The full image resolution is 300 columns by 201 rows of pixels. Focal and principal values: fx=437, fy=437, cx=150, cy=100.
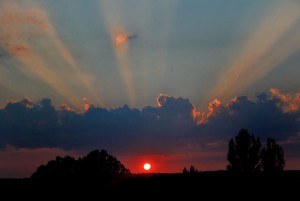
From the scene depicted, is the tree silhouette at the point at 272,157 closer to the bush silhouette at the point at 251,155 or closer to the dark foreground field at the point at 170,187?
the bush silhouette at the point at 251,155

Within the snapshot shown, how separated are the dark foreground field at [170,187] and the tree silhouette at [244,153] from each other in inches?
1686

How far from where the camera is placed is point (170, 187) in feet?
83.6

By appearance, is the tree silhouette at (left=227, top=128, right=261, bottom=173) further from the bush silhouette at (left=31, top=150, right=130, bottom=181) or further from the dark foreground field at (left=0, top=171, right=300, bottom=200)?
the dark foreground field at (left=0, top=171, right=300, bottom=200)

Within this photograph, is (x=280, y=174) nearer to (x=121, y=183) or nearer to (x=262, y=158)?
(x=121, y=183)

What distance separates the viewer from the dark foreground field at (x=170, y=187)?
79.8 feet

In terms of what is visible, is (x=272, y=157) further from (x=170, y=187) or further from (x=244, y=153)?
(x=170, y=187)

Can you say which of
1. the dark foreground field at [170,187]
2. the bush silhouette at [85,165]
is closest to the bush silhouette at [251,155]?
the bush silhouette at [85,165]

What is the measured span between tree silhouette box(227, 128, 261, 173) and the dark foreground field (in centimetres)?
4282

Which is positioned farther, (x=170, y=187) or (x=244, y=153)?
(x=244, y=153)

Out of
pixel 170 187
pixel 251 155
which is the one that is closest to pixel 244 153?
pixel 251 155

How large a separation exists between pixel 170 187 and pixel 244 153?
4728 cm

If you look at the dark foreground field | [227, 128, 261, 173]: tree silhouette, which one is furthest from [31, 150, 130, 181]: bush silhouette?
the dark foreground field

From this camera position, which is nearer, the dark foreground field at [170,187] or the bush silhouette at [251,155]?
the dark foreground field at [170,187]

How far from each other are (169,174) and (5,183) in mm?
10388
